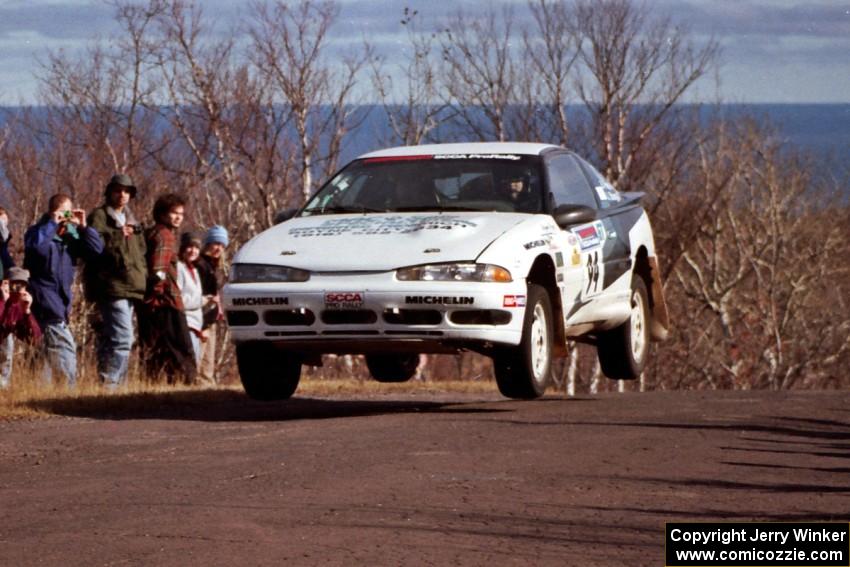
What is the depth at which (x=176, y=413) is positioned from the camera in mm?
11625

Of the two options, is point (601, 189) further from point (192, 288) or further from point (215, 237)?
point (215, 237)

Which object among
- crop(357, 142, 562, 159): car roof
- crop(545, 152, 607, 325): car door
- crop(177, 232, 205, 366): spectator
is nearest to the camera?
crop(545, 152, 607, 325): car door

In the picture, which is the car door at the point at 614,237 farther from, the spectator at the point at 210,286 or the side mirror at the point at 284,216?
the spectator at the point at 210,286

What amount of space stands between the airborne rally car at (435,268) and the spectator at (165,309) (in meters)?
2.20

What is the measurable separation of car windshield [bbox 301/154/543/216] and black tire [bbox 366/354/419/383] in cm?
190

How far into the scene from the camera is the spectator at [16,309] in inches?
527

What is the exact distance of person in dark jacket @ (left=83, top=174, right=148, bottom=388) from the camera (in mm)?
13422

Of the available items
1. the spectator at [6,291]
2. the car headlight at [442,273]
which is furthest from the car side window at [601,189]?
the spectator at [6,291]

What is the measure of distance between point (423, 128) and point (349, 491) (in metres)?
39.6

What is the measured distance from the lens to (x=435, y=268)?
1049cm

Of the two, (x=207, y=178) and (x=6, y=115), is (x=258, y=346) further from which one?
(x=6, y=115)

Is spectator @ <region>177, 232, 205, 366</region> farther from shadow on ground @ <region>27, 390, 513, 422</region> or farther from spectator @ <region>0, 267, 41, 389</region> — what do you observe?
shadow on ground @ <region>27, 390, 513, 422</region>

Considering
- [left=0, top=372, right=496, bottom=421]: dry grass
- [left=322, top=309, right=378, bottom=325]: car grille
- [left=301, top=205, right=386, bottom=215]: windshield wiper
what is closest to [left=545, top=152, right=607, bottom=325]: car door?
[left=301, top=205, right=386, bottom=215]: windshield wiper

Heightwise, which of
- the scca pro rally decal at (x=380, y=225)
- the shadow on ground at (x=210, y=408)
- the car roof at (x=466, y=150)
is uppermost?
the car roof at (x=466, y=150)
